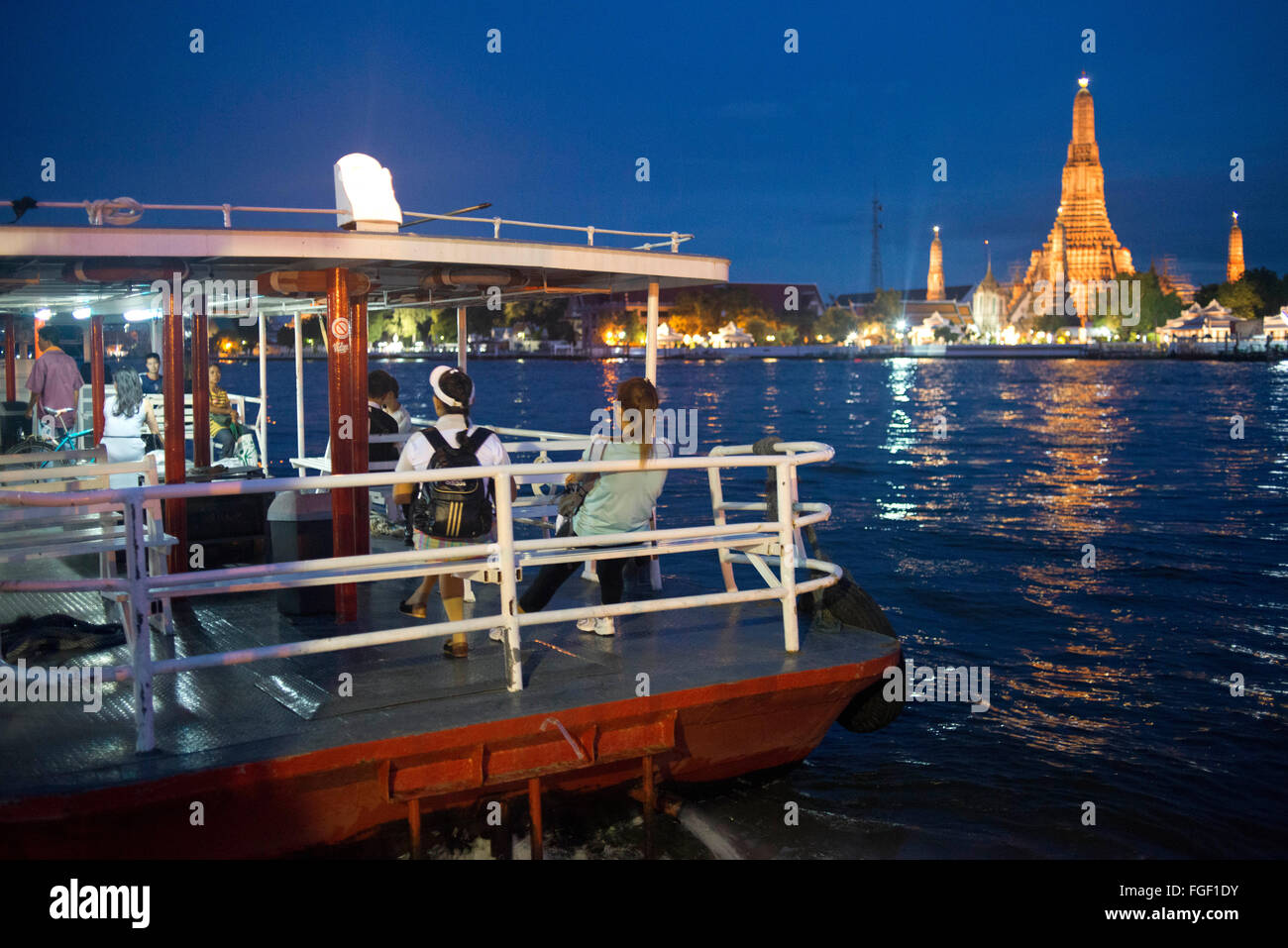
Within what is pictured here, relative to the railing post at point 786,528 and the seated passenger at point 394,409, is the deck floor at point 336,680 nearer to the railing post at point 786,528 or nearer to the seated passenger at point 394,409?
the railing post at point 786,528

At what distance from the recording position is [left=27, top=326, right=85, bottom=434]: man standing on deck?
13445 millimetres

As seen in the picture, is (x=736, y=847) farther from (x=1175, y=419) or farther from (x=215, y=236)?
(x=1175, y=419)

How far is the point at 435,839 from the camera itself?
20.9 feet

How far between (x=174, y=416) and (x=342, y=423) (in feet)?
4.68

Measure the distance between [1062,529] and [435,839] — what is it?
71.0 ft

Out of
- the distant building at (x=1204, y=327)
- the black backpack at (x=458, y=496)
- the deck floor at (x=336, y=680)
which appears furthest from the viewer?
the distant building at (x=1204, y=327)

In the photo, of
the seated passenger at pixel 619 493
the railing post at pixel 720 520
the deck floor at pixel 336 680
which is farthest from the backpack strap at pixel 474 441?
the railing post at pixel 720 520

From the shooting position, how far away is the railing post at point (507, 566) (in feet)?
19.4

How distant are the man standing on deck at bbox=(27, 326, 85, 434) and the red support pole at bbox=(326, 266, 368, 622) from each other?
725cm

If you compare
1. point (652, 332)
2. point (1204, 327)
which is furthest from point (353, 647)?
point (1204, 327)

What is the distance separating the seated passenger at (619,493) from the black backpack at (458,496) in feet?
2.65
